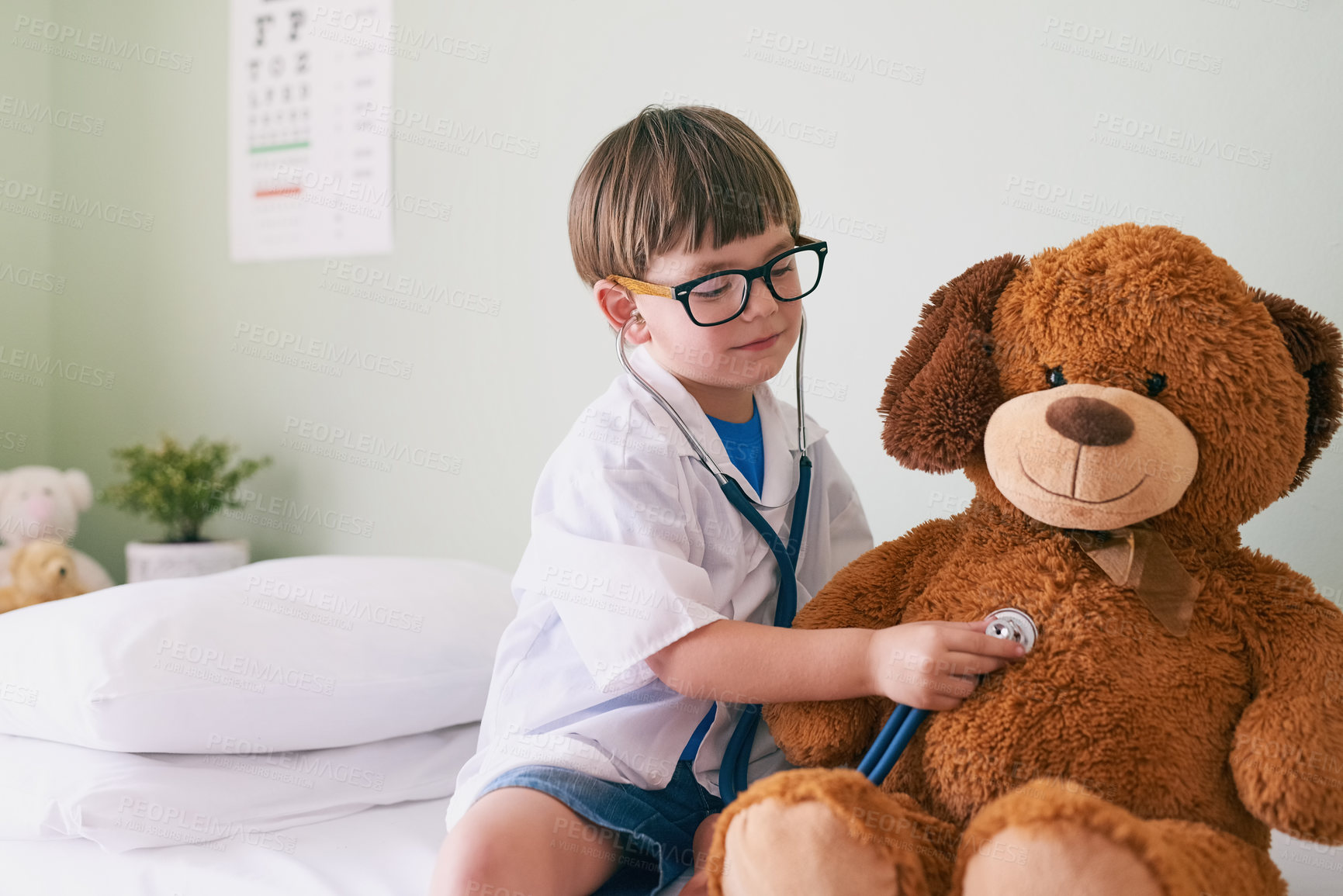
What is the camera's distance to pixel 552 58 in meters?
1.55

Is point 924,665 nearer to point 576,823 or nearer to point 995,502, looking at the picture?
point 995,502

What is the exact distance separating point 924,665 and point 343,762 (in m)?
0.68

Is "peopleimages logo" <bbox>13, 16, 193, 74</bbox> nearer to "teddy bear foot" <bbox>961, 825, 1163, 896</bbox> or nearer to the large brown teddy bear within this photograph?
the large brown teddy bear

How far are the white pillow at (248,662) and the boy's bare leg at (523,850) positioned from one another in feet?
1.07

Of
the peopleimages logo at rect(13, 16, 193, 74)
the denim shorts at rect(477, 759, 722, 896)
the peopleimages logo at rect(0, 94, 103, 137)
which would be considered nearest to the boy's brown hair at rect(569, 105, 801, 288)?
the denim shorts at rect(477, 759, 722, 896)

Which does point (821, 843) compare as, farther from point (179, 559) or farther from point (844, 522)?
point (179, 559)

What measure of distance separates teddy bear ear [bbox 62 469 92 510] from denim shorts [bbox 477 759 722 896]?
1.47 meters

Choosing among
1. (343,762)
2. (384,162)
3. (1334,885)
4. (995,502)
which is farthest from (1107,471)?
(384,162)

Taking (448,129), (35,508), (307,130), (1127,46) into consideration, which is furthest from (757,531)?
(35,508)

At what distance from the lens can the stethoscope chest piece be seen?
0.67 m

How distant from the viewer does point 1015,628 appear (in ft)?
2.22

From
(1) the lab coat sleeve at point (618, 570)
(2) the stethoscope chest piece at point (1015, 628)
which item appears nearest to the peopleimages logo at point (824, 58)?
(1) the lab coat sleeve at point (618, 570)

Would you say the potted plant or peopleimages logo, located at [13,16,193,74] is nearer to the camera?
the potted plant

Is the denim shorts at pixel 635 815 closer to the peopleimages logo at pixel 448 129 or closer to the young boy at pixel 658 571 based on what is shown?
the young boy at pixel 658 571
